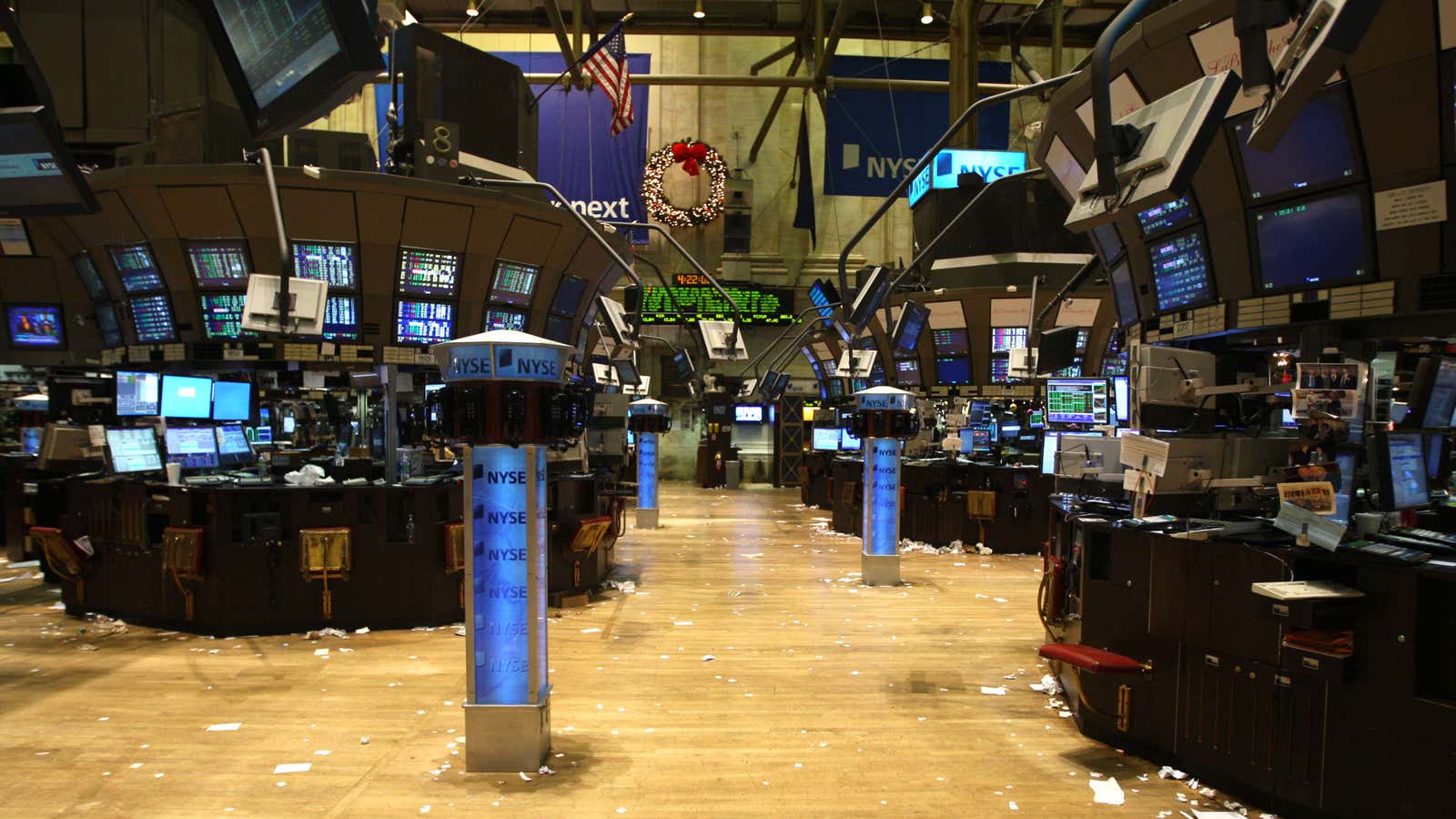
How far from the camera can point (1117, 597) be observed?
5.20 metres

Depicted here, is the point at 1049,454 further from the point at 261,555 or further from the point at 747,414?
the point at 747,414

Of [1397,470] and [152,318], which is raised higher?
[152,318]

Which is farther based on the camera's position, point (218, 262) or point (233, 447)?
point (233, 447)

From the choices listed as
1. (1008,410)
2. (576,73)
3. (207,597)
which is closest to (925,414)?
(1008,410)

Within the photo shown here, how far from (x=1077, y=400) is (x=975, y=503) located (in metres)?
2.07

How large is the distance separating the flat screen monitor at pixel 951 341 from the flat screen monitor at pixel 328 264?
1089cm

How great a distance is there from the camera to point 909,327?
1642 centimetres

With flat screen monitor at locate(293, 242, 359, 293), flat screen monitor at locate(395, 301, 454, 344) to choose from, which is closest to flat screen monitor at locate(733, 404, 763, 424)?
flat screen monitor at locate(395, 301, 454, 344)

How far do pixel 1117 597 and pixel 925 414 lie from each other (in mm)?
10648

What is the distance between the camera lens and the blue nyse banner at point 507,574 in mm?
4742

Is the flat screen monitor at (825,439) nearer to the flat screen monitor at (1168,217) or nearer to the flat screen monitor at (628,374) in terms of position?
the flat screen monitor at (628,374)

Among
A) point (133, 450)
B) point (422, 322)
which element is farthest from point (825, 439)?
point (133, 450)

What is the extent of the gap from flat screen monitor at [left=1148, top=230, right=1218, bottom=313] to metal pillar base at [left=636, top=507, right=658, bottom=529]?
10.5 meters

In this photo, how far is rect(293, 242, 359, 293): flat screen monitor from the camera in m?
8.70
